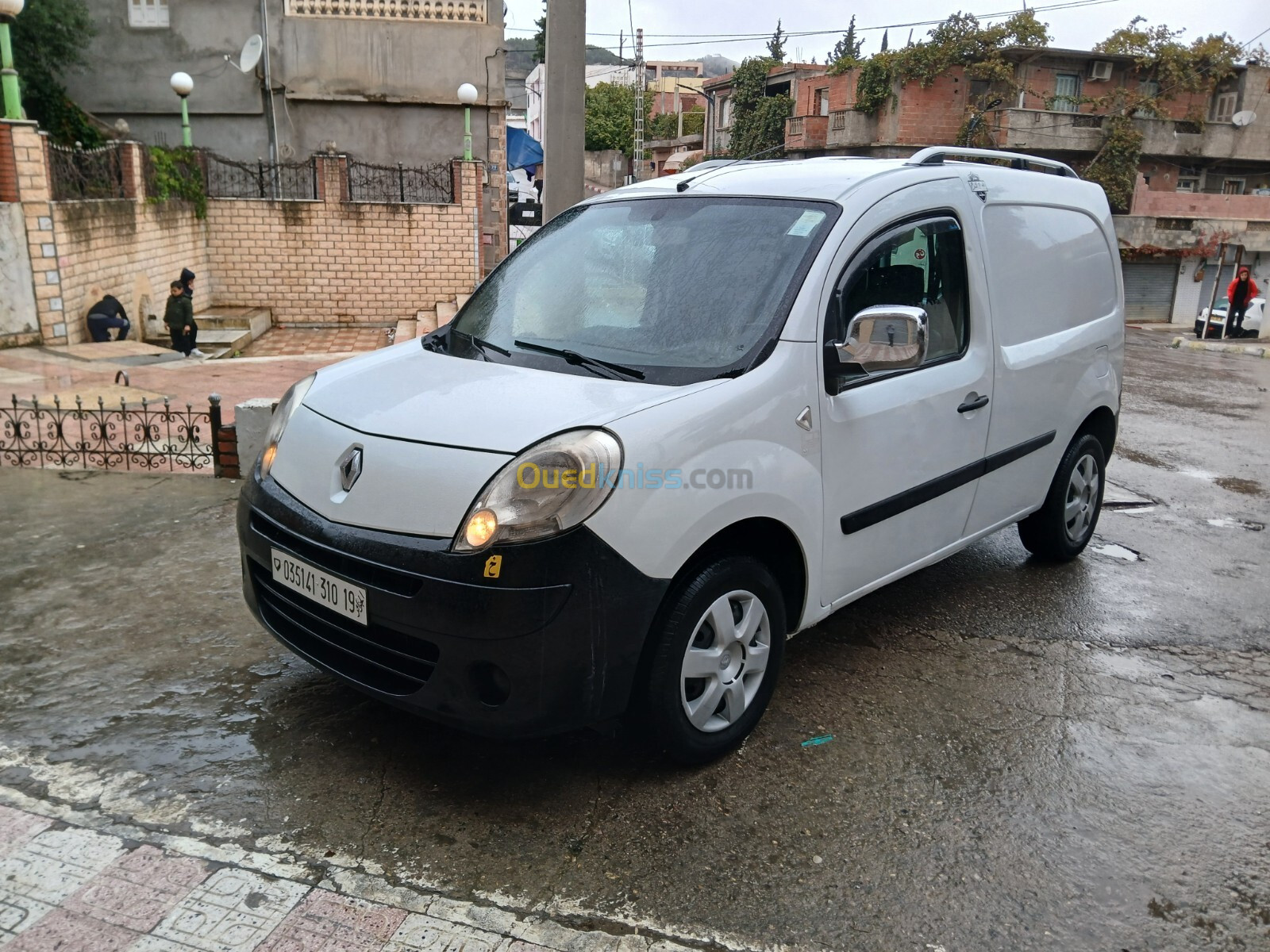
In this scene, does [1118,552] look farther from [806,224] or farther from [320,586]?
[320,586]

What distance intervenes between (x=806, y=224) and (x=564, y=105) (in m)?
3.36

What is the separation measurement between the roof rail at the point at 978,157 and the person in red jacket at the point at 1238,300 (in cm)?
1946

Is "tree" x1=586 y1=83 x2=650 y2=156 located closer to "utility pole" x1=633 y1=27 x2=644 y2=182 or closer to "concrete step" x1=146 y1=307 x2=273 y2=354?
"utility pole" x1=633 y1=27 x2=644 y2=182

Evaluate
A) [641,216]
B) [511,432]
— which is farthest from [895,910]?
[641,216]

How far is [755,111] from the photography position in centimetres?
4862

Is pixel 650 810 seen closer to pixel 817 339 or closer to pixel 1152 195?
pixel 817 339

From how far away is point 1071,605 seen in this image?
4.98 metres

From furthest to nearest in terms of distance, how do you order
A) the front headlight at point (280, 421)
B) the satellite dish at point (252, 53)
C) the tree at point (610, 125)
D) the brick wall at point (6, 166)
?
the tree at point (610, 125) → the satellite dish at point (252, 53) → the brick wall at point (6, 166) → the front headlight at point (280, 421)

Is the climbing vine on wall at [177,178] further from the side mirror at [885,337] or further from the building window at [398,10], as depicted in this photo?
the side mirror at [885,337]

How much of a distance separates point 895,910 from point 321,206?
57.9 ft

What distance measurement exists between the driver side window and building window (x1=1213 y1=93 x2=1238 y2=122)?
137ft

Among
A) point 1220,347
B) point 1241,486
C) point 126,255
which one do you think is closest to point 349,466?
point 1241,486

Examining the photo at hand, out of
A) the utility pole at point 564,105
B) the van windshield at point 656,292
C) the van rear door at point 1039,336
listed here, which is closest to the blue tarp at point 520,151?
the utility pole at point 564,105

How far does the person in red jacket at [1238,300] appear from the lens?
21.6 metres
